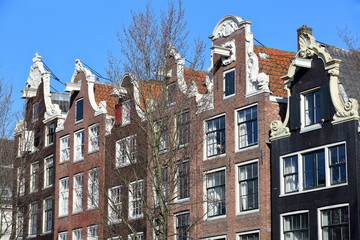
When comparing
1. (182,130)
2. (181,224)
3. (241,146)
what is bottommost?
(181,224)

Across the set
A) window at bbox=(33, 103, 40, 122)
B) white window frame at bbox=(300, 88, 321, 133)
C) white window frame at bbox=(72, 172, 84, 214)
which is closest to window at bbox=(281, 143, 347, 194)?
white window frame at bbox=(300, 88, 321, 133)

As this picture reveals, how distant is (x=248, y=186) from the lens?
125 ft

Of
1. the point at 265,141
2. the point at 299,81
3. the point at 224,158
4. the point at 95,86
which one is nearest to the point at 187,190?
the point at 224,158

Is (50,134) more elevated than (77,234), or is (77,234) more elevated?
(50,134)

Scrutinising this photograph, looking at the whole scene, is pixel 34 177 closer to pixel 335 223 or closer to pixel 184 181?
pixel 184 181

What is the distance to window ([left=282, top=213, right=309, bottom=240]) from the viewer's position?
35.2 meters

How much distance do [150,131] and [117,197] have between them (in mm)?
10180

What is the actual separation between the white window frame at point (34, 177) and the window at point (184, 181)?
15.2 meters

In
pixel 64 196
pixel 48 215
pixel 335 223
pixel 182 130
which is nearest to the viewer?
pixel 335 223

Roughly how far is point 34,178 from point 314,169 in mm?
23882

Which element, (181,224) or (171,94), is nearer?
(171,94)

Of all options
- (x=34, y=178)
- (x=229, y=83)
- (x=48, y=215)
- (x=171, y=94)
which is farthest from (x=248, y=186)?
(x=34, y=178)

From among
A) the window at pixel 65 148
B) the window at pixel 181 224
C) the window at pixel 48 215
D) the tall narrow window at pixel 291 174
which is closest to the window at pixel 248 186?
the tall narrow window at pixel 291 174

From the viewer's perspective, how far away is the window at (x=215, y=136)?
3978 centimetres
